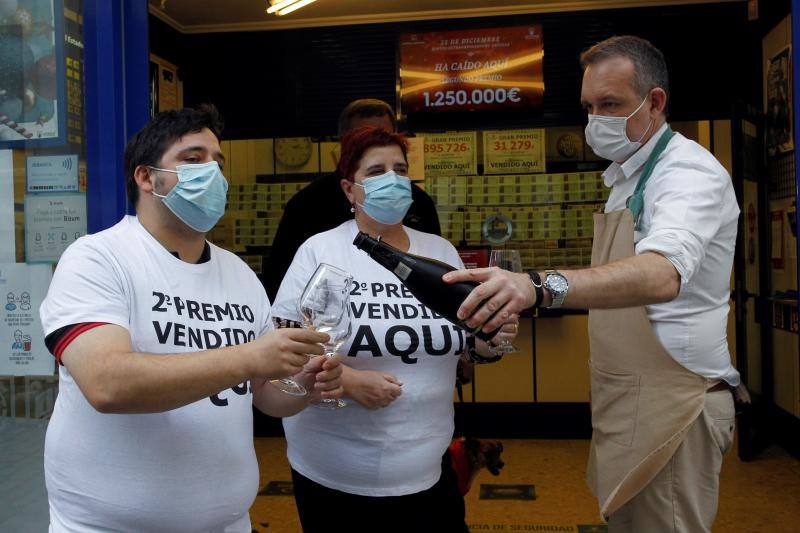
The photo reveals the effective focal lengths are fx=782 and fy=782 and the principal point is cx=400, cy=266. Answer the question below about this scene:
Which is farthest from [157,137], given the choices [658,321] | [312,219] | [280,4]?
[280,4]

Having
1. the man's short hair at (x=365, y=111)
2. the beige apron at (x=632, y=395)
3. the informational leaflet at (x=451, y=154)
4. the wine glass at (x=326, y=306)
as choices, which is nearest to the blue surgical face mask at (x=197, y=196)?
the wine glass at (x=326, y=306)

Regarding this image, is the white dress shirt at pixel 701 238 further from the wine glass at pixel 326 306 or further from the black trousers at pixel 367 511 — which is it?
the black trousers at pixel 367 511

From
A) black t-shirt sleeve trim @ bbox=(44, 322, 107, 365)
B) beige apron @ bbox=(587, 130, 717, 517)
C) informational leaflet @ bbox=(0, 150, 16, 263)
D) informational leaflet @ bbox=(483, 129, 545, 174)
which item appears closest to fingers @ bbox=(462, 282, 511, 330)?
beige apron @ bbox=(587, 130, 717, 517)

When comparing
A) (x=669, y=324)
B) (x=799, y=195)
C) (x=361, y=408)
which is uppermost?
(x=799, y=195)

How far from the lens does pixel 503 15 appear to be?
5898 millimetres

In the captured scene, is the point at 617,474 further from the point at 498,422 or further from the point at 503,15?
the point at 503,15

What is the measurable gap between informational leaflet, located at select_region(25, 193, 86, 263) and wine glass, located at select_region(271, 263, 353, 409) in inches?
41.0

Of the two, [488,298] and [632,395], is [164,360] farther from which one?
[632,395]

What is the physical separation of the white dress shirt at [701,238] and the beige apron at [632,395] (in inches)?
1.3

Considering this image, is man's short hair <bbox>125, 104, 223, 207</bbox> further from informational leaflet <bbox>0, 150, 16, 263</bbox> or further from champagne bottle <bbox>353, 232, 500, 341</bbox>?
informational leaflet <bbox>0, 150, 16, 263</bbox>

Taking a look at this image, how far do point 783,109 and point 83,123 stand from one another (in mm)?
4553

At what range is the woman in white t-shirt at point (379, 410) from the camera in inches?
87.8

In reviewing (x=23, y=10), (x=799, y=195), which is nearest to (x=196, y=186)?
(x=23, y=10)

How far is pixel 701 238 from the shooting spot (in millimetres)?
1813
